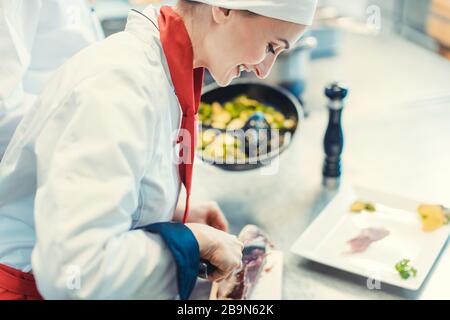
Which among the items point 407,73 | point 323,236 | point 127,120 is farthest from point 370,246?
point 407,73

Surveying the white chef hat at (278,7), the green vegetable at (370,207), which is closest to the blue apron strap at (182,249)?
the white chef hat at (278,7)

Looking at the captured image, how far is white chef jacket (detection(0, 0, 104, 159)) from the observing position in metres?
0.98

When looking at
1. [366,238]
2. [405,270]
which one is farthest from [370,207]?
[405,270]

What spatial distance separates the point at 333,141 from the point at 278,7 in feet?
2.12

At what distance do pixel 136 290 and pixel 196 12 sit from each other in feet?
1.31

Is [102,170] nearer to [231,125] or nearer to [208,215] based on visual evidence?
[208,215]

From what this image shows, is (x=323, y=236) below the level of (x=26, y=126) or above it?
below

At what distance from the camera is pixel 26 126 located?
78cm

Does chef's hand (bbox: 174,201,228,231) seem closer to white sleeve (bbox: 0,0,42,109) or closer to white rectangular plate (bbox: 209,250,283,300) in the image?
white rectangular plate (bbox: 209,250,283,300)

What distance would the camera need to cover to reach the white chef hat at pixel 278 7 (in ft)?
→ 2.45

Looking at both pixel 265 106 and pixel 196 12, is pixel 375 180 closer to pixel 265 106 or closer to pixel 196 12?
pixel 265 106

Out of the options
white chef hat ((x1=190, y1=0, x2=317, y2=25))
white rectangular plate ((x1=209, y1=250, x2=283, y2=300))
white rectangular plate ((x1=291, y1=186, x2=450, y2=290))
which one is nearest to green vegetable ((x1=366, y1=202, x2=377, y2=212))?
white rectangular plate ((x1=291, y1=186, x2=450, y2=290))

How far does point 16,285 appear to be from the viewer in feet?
2.76

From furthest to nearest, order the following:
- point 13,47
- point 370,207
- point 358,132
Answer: point 358,132, point 370,207, point 13,47
